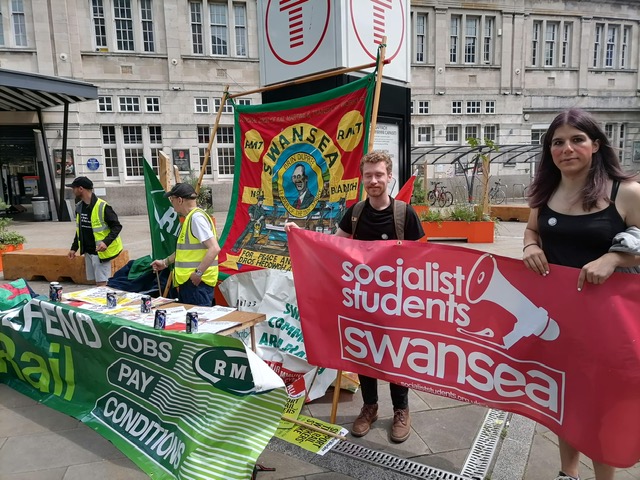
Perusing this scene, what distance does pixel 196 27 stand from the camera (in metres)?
21.4

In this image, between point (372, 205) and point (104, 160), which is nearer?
point (372, 205)

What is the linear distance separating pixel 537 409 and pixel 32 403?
378cm

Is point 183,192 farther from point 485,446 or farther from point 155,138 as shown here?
point 155,138

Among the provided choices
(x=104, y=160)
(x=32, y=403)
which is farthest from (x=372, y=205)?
(x=104, y=160)

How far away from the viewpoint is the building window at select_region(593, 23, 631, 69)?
2816 centimetres

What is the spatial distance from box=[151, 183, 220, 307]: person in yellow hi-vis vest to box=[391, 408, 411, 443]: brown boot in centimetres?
199

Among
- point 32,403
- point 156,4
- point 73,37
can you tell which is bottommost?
point 32,403

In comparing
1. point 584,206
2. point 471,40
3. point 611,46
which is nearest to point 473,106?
point 471,40

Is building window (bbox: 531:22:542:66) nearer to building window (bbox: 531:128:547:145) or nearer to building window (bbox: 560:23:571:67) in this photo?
building window (bbox: 560:23:571:67)

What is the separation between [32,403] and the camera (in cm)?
380

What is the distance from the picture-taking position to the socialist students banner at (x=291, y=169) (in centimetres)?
394

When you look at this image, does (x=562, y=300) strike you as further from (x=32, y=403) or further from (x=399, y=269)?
(x=32, y=403)

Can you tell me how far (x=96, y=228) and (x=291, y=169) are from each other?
295cm

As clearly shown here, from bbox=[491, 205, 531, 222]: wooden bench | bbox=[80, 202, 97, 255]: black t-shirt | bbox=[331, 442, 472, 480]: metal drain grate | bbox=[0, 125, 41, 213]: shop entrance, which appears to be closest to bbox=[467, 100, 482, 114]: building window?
bbox=[491, 205, 531, 222]: wooden bench
